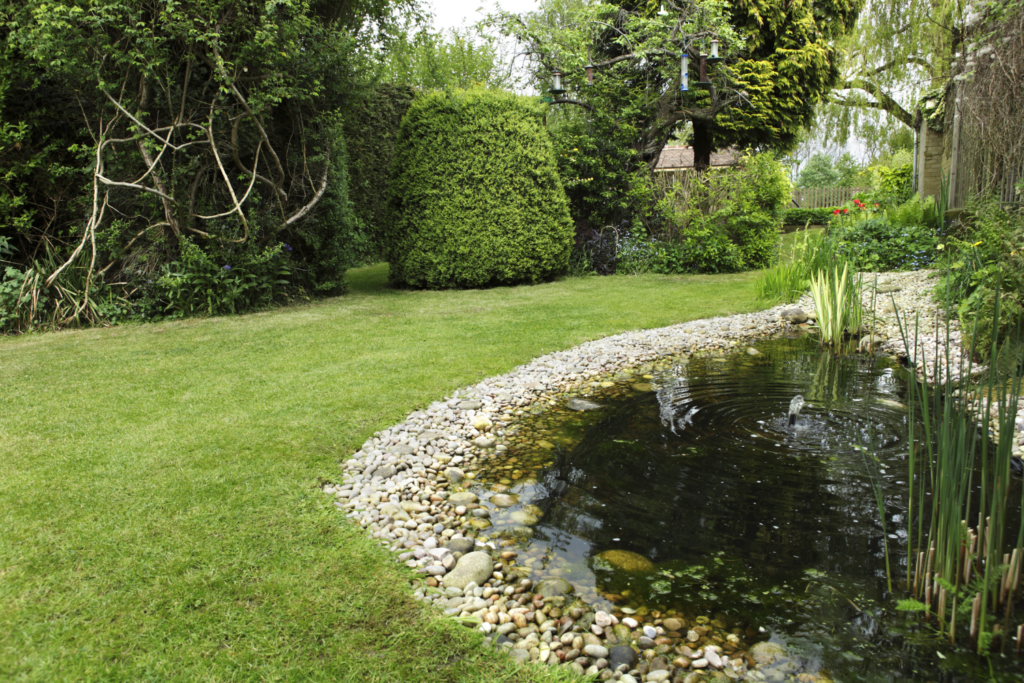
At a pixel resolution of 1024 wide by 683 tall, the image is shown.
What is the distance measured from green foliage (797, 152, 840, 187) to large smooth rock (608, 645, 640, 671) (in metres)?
65.9

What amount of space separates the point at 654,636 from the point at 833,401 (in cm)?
285

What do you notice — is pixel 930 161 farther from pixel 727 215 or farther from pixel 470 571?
pixel 470 571

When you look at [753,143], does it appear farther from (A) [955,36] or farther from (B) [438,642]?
(B) [438,642]

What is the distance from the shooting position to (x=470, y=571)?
2.29 m

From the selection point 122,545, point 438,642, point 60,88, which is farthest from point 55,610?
point 60,88

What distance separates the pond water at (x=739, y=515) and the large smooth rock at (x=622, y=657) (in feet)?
0.64

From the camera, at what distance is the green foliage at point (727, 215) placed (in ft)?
Answer: 34.7

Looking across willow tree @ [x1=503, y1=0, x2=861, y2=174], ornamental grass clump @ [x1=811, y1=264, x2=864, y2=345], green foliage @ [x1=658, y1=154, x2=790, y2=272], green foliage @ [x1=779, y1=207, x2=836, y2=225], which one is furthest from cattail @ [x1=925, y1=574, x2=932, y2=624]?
green foliage @ [x1=779, y1=207, x2=836, y2=225]

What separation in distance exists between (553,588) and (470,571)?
0.31m

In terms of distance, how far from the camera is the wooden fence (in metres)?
23.3

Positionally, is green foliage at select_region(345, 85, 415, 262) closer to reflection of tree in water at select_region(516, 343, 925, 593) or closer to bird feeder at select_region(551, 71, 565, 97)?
bird feeder at select_region(551, 71, 565, 97)

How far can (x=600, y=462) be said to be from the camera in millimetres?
3340

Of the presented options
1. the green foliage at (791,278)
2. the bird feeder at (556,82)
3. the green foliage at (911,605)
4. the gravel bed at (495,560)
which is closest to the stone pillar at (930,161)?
the green foliage at (791,278)

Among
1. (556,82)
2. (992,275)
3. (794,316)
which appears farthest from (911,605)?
(556,82)
